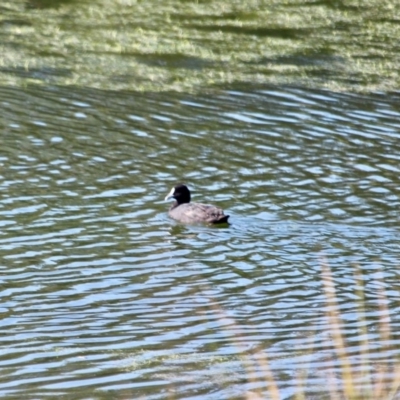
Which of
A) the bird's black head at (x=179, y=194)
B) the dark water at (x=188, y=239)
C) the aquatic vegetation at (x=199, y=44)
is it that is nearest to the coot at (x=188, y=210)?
the bird's black head at (x=179, y=194)

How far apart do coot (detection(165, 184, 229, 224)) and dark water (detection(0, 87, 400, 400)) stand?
0.17 m

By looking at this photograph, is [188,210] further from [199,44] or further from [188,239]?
[199,44]

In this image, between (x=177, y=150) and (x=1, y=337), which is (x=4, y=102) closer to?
(x=177, y=150)

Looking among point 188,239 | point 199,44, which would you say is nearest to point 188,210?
point 188,239

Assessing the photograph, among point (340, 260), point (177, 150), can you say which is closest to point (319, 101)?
point (177, 150)

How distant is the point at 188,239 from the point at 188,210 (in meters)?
0.64

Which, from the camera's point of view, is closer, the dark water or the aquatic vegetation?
the dark water

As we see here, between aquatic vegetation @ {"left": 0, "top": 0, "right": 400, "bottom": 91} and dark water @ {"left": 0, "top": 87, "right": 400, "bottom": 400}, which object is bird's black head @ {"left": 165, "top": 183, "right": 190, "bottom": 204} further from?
aquatic vegetation @ {"left": 0, "top": 0, "right": 400, "bottom": 91}

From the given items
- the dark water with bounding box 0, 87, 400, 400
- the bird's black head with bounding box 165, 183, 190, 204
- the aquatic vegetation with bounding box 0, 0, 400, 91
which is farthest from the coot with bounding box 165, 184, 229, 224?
the aquatic vegetation with bounding box 0, 0, 400, 91

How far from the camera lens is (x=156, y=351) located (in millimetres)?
9805

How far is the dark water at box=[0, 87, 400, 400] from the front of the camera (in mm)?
9547

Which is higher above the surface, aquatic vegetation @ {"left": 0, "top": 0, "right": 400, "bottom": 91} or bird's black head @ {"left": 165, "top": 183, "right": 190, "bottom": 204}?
aquatic vegetation @ {"left": 0, "top": 0, "right": 400, "bottom": 91}

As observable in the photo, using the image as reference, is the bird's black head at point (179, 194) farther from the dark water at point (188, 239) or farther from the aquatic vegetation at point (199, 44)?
the aquatic vegetation at point (199, 44)

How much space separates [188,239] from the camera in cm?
1423
